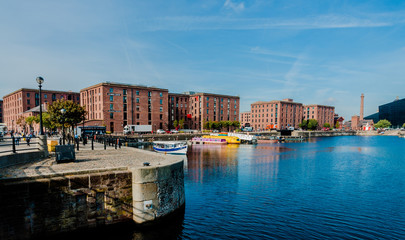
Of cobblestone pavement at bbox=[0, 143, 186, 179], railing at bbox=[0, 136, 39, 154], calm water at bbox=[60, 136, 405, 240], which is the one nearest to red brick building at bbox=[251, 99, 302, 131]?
calm water at bbox=[60, 136, 405, 240]

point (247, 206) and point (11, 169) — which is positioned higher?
point (11, 169)

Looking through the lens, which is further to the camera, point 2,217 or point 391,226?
point 391,226

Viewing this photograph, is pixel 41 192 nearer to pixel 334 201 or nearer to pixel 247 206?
pixel 247 206

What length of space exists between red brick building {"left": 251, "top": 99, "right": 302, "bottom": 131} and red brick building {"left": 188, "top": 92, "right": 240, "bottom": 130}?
37.0 m

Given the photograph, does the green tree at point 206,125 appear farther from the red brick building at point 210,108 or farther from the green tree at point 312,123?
the green tree at point 312,123

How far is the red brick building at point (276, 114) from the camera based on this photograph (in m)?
152

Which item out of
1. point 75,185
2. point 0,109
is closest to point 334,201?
point 75,185

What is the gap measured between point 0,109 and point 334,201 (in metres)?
197

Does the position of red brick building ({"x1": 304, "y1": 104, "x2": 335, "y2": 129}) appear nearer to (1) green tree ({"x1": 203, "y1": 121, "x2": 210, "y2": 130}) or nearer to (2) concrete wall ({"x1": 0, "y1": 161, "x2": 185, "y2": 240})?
(1) green tree ({"x1": 203, "y1": 121, "x2": 210, "y2": 130})

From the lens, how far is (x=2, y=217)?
1110 cm

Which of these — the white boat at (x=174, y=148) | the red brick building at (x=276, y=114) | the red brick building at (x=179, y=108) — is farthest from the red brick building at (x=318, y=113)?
the white boat at (x=174, y=148)

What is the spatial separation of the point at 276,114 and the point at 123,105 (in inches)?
4100

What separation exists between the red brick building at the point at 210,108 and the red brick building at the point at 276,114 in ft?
121

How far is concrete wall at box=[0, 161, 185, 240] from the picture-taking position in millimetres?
11422
